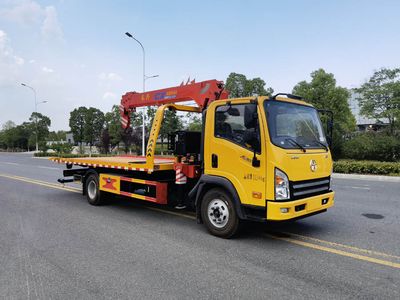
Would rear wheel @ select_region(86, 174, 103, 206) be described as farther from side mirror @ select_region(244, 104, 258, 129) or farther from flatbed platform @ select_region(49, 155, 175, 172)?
side mirror @ select_region(244, 104, 258, 129)

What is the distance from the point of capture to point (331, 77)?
23359 millimetres

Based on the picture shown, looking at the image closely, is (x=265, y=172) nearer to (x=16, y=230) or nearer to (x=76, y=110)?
(x=16, y=230)

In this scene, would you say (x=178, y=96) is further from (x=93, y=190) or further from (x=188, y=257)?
(x=188, y=257)

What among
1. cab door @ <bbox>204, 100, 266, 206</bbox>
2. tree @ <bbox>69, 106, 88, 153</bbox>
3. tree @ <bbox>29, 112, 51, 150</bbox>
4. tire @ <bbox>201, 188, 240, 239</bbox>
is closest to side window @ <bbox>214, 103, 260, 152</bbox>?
cab door @ <bbox>204, 100, 266, 206</bbox>

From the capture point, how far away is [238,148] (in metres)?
4.78

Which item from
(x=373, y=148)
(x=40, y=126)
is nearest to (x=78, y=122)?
(x=40, y=126)

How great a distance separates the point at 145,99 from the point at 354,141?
18039 mm

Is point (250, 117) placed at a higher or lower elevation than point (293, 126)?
higher

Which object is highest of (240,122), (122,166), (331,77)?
(331,77)

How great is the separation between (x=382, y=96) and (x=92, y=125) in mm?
47620

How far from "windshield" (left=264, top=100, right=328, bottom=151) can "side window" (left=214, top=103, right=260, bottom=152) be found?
247 millimetres

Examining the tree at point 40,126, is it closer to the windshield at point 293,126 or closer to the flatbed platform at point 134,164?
the flatbed platform at point 134,164

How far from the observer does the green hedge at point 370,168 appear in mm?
15641

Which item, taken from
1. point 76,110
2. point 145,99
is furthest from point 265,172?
point 76,110
